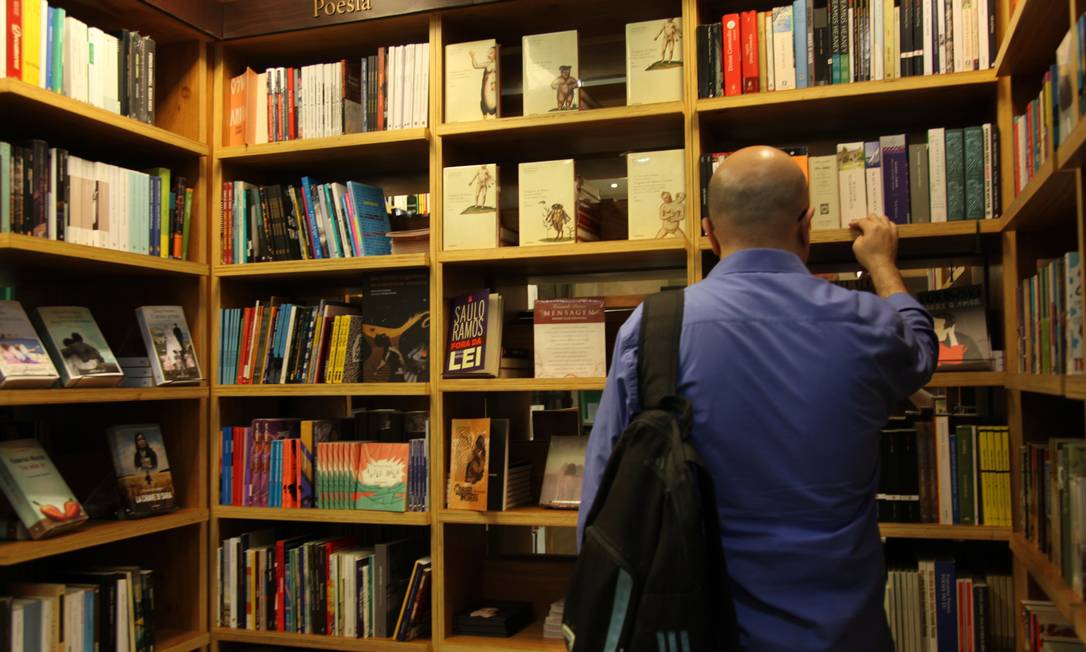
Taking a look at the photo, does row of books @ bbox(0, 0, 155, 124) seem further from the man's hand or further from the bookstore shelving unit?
the man's hand

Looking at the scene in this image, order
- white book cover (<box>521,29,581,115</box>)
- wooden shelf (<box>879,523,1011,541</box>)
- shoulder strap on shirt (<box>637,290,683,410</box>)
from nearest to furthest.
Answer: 1. shoulder strap on shirt (<box>637,290,683,410</box>)
2. wooden shelf (<box>879,523,1011,541</box>)
3. white book cover (<box>521,29,581,115</box>)

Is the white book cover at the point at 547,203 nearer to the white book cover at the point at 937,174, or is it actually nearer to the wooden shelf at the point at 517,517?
the wooden shelf at the point at 517,517

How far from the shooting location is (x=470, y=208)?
2656 millimetres

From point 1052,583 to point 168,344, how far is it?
241cm

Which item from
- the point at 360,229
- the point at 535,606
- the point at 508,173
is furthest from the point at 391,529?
the point at 508,173

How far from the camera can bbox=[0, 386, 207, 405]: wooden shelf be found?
222 centimetres

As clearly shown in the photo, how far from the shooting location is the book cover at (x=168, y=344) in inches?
106

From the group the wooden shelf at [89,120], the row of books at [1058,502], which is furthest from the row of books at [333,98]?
the row of books at [1058,502]

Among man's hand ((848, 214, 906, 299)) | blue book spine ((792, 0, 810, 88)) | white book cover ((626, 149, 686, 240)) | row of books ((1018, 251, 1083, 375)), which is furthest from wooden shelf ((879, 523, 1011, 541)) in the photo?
blue book spine ((792, 0, 810, 88))

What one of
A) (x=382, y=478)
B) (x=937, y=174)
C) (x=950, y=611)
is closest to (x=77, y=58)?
(x=382, y=478)

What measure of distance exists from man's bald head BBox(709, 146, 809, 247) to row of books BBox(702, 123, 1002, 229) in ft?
2.89

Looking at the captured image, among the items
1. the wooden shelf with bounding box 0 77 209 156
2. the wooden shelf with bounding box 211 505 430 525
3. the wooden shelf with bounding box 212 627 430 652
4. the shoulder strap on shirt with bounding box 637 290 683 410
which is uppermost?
the wooden shelf with bounding box 0 77 209 156

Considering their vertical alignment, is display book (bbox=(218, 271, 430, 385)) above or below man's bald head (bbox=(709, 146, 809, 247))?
below

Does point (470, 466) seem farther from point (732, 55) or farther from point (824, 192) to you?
point (732, 55)
